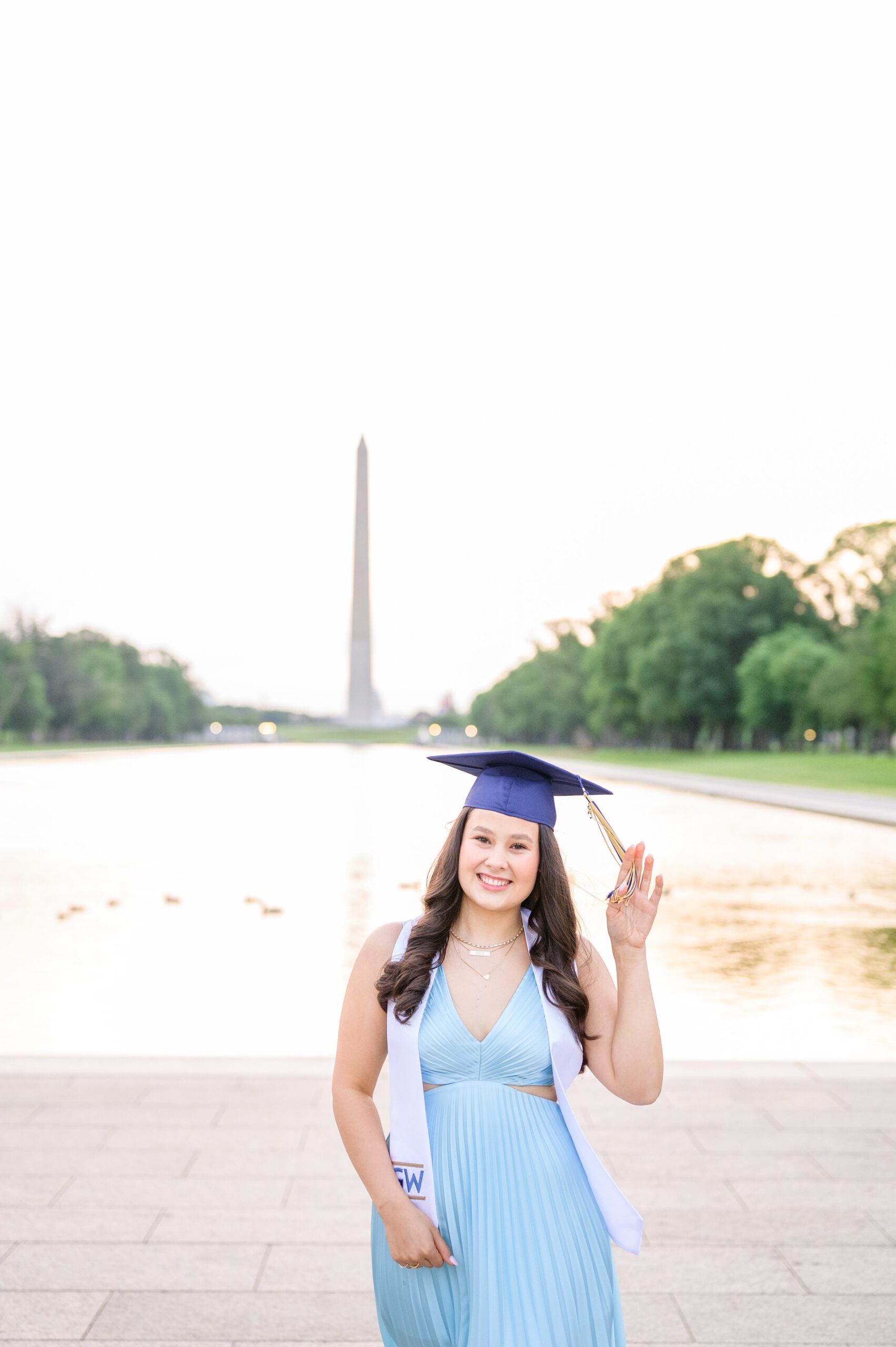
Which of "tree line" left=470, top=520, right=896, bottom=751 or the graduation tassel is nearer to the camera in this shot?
the graduation tassel

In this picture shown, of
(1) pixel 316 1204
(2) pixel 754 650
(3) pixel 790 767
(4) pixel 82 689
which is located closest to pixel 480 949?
(1) pixel 316 1204

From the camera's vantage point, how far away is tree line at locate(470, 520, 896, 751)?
6112 centimetres

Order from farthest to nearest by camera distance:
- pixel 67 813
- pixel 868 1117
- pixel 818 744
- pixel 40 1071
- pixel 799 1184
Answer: pixel 818 744, pixel 67 813, pixel 40 1071, pixel 868 1117, pixel 799 1184

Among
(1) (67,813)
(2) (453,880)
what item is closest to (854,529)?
(1) (67,813)

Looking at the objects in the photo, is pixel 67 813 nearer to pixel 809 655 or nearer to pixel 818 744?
pixel 809 655

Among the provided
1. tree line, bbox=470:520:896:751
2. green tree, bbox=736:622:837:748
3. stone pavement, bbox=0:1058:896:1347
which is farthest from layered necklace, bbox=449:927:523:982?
green tree, bbox=736:622:837:748

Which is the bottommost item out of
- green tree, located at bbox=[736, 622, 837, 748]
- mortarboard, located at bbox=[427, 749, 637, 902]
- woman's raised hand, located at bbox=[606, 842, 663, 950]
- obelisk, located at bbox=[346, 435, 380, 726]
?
woman's raised hand, located at bbox=[606, 842, 663, 950]

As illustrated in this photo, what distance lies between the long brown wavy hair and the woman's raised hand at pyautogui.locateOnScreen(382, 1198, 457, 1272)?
0.34 m

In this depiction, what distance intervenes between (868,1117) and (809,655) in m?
62.8

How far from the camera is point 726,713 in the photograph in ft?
255

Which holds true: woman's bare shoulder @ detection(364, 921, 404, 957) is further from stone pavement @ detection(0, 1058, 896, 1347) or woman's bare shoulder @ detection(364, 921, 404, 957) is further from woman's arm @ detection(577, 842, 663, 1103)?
stone pavement @ detection(0, 1058, 896, 1347)

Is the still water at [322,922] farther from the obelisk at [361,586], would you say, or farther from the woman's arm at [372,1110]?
the obelisk at [361,586]

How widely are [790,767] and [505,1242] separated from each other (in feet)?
175

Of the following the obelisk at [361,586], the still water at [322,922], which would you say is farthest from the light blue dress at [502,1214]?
the obelisk at [361,586]
